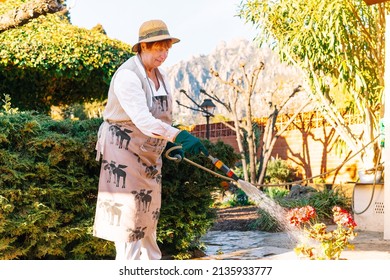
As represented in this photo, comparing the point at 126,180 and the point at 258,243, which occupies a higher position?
the point at 126,180

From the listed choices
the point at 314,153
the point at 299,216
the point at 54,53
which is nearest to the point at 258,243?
the point at 299,216

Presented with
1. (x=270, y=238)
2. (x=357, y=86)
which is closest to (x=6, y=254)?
(x=270, y=238)

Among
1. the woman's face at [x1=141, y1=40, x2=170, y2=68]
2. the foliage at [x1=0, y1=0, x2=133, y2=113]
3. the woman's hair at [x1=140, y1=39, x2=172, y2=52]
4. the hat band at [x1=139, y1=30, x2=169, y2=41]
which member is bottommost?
the woman's face at [x1=141, y1=40, x2=170, y2=68]

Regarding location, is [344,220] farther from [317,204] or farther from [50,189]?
[317,204]

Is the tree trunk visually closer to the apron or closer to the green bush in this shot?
the green bush

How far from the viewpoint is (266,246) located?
5.91 metres

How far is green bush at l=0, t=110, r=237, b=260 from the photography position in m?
4.11

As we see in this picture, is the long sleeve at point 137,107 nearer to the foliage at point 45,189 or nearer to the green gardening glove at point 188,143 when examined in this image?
the green gardening glove at point 188,143

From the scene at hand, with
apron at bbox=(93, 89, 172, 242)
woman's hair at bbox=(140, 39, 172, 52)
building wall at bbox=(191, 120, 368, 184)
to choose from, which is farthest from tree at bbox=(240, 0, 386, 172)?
apron at bbox=(93, 89, 172, 242)

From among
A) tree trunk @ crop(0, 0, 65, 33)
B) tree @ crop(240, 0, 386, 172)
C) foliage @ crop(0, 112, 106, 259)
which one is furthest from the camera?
tree @ crop(240, 0, 386, 172)

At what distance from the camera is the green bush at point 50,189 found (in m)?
4.11

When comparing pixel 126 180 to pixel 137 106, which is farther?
pixel 126 180

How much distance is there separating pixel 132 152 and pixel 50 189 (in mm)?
1013

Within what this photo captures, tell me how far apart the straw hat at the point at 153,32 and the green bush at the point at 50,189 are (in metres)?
1.13
